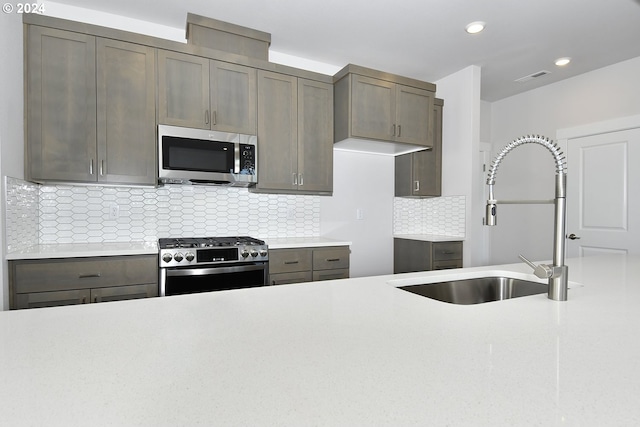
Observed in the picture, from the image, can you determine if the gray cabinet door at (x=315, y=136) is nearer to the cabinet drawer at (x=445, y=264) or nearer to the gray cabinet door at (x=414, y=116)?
the gray cabinet door at (x=414, y=116)

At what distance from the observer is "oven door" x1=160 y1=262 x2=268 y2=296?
243cm

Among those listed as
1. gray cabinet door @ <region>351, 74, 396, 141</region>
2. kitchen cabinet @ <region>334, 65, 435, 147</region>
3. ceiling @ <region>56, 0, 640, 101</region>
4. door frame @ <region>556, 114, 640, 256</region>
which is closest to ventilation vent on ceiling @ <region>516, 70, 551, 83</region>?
ceiling @ <region>56, 0, 640, 101</region>

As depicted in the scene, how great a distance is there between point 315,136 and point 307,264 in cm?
116

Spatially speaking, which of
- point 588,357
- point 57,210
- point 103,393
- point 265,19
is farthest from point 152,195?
point 588,357

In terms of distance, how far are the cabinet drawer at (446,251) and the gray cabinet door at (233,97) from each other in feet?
6.88

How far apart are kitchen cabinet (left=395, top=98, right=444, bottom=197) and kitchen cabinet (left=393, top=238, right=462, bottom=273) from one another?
0.57m

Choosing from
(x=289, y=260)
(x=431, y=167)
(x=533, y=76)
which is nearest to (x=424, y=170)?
(x=431, y=167)


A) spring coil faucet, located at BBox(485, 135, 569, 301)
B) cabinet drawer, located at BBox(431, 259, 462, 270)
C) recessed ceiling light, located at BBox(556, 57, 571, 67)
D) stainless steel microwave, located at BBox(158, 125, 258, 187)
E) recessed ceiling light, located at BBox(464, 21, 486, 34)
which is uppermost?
recessed ceiling light, located at BBox(464, 21, 486, 34)

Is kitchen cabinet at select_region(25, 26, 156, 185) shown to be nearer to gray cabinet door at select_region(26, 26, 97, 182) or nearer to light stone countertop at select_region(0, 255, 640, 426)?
gray cabinet door at select_region(26, 26, 97, 182)

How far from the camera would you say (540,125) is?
4.18 metres

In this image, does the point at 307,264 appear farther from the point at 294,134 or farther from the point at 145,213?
the point at 145,213

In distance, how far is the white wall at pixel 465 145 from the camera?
370 cm

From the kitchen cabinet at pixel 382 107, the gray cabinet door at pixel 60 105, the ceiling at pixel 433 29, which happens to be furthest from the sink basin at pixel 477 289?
the gray cabinet door at pixel 60 105

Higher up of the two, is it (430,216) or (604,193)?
(604,193)
